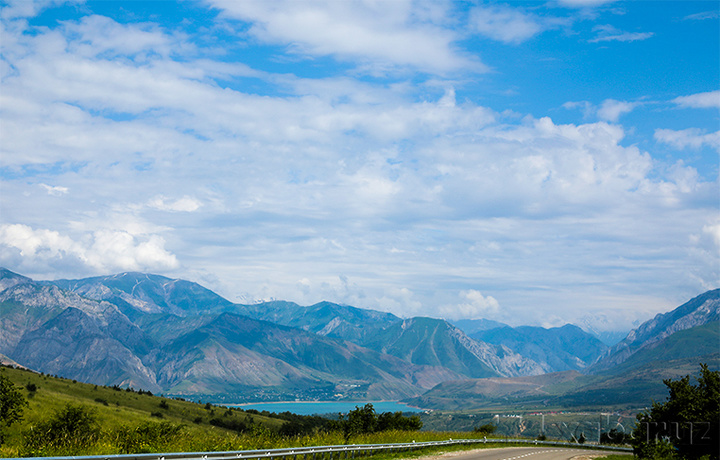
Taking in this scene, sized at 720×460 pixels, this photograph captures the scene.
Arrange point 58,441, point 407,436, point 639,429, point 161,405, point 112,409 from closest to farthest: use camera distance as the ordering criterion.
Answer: point 58,441
point 639,429
point 407,436
point 112,409
point 161,405

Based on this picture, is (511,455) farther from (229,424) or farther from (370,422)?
(229,424)

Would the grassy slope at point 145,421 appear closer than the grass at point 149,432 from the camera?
No

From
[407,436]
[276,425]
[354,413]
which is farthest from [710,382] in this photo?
[276,425]

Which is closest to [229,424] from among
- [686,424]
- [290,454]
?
[686,424]

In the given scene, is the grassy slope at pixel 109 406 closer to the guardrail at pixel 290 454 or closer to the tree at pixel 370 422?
the tree at pixel 370 422

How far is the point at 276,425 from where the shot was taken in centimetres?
15275

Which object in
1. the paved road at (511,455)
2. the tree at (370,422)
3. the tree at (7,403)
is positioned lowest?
the tree at (370,422)

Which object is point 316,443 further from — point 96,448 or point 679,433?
point 679,433

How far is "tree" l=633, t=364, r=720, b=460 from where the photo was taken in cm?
4253

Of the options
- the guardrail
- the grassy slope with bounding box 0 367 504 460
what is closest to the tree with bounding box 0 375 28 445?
the grassy slope with bounding box 0 367 504 460

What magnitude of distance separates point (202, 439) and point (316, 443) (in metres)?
8.75

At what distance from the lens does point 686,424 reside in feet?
149

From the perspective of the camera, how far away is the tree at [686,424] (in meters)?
42.5

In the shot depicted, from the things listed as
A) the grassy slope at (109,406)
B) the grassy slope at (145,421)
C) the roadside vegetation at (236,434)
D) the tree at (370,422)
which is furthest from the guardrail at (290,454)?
the tree at (370,422)
